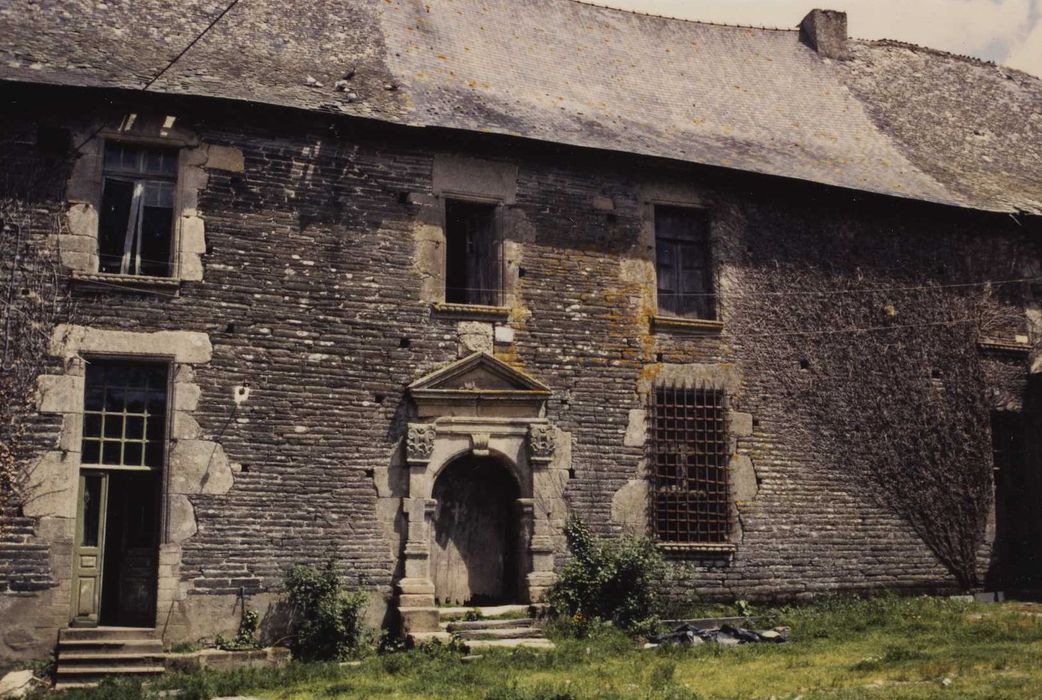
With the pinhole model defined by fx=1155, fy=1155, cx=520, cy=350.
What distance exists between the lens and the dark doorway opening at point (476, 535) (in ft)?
46.2

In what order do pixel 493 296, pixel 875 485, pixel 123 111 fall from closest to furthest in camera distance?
pixel 123 111
pixel 493 296
pixel 875 485

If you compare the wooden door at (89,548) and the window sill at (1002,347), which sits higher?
the window sill at (1002,347)

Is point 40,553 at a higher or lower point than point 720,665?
higher

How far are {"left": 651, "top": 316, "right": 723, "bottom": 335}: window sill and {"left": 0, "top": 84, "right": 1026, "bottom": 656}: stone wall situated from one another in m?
0.05

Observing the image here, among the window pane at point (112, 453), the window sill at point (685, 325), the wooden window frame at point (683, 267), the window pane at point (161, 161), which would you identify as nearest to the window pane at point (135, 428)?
the window pane at point (112, 453)

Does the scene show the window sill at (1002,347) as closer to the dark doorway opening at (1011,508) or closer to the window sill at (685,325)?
the dark doorway opening at (1011,508)

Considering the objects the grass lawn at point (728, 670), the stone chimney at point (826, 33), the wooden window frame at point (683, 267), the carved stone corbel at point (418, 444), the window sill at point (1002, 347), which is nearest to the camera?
the grass lawn at point (728, 670)

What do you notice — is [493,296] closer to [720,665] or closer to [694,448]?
[694,448]

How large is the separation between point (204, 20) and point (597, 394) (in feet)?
23.0

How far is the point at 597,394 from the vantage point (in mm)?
14797

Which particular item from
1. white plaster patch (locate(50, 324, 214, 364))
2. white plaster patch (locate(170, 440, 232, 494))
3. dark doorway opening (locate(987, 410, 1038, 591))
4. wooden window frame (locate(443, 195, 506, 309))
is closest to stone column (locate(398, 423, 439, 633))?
wooden window frame (locate(443, 195, 506, 309))

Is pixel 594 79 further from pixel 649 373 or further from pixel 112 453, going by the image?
pixel 112 453

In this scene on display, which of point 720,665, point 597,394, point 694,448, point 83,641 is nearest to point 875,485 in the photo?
point 694,448

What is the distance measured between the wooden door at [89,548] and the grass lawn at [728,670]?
1.73 meters
